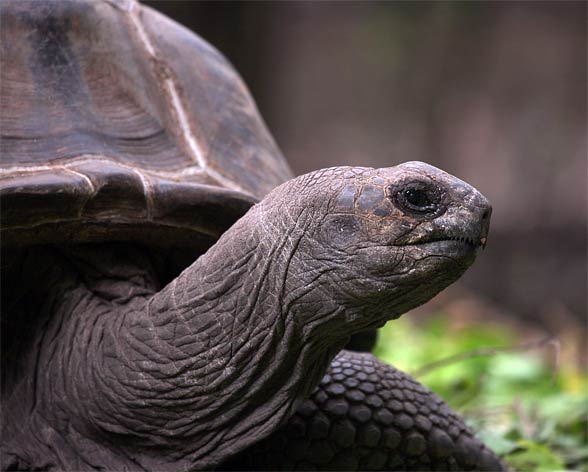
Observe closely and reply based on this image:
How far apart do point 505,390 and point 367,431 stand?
2.38 m

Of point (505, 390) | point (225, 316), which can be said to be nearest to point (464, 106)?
point (505, 390)

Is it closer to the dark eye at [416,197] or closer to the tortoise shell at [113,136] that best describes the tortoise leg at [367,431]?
the tortoise shell at [113,136]

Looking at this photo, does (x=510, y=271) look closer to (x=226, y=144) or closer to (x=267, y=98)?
(x=267, y=98)

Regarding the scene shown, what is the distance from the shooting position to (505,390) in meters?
4.40

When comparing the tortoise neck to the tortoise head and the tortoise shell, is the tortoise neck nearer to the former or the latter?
the tortoise head

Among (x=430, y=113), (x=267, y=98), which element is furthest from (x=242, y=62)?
(x=430, y=113)

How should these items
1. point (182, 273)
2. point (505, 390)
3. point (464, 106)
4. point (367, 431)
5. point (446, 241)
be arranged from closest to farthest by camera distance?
point (446, 241) < point (182, 273) < point (367, 431) < point (505, 390) < point (464, 106)

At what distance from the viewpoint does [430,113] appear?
1009 cm

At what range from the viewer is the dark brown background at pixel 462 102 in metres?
9.04

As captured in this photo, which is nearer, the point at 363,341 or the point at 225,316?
the point at 225,316

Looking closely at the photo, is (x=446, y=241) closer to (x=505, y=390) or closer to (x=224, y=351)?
(x=224, y=351)

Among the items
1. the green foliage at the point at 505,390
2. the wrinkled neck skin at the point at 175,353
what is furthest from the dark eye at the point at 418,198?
the green foliage at the point at 505,390

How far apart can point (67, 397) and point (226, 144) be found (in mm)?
824

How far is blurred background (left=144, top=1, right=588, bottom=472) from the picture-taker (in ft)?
29.4
